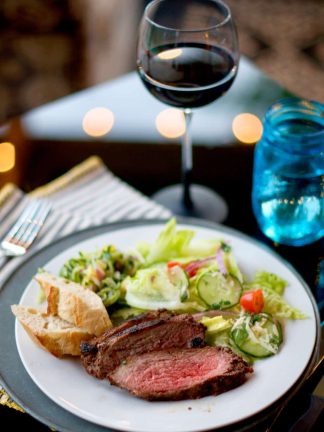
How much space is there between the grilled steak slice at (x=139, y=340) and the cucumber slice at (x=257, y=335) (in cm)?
8

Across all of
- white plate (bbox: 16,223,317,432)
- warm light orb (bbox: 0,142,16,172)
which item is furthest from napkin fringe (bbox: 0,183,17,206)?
white plate (bbox: 16,223,317,432)

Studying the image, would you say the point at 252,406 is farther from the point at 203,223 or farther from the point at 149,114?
the point at 149,114

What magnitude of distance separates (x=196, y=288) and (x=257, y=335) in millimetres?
182

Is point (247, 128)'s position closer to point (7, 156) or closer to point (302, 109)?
point (302, 109)

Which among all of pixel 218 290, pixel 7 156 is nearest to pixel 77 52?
pixel 7 156

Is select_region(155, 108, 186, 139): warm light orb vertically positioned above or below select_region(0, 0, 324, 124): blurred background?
above

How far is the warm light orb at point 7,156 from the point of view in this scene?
6.83 ft

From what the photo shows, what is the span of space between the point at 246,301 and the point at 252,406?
0.94 ft

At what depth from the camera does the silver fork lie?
1.76 metres

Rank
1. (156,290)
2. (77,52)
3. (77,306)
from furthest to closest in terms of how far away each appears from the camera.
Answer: (77,52), (156,290), (77,306)

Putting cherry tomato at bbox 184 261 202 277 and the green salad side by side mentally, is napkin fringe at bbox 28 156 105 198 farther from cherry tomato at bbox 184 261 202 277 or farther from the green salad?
cherry tomato at bbox 184 261 202 277

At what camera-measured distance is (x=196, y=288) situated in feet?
5.02

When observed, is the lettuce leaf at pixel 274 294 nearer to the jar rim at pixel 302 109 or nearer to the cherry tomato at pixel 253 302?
the cherry tomato at pixel 253 302

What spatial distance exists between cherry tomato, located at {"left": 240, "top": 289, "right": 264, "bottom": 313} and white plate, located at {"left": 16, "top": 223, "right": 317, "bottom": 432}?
0.07 m
